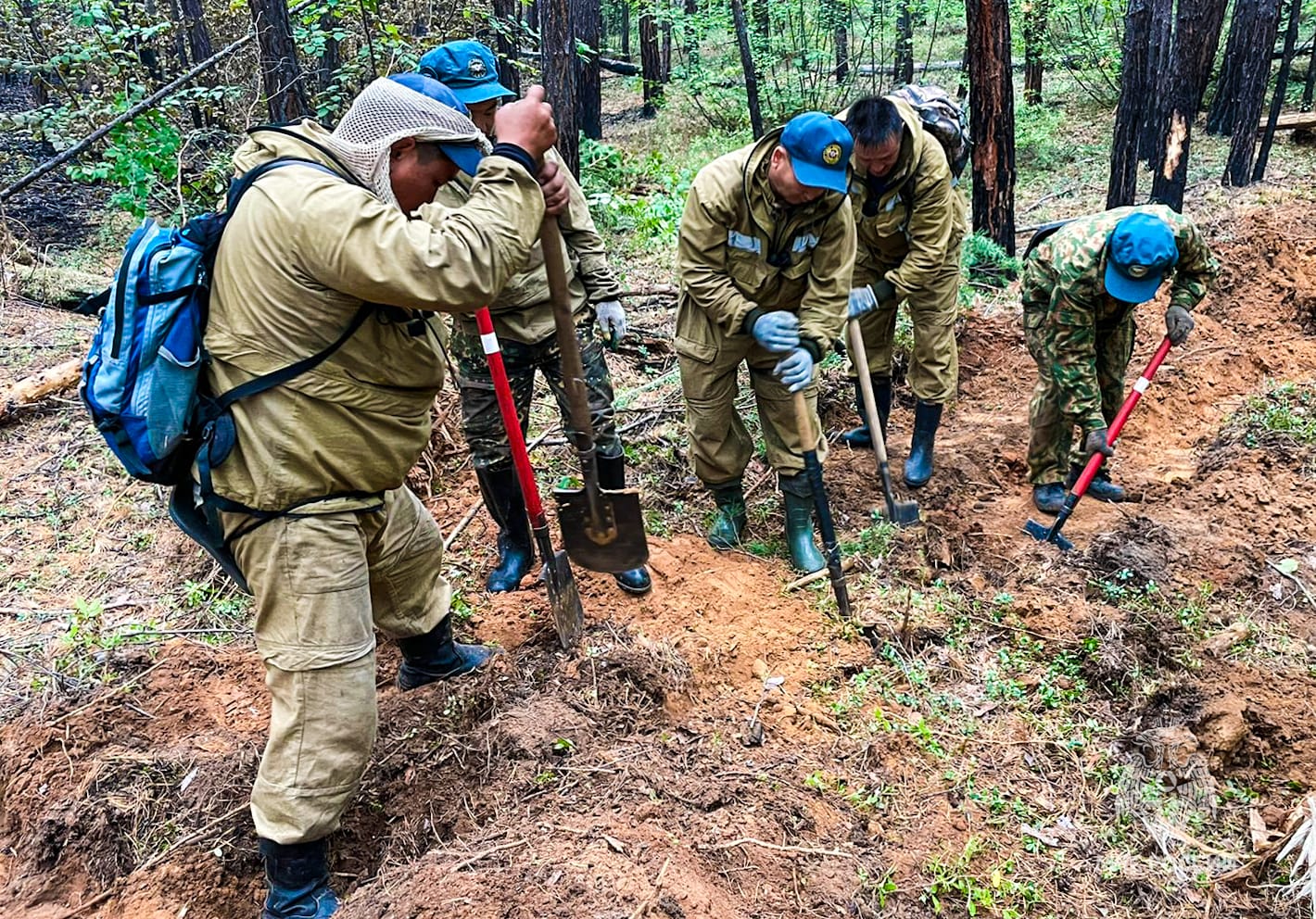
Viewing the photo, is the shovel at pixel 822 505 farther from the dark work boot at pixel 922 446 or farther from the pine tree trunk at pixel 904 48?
the pine tree trunk at pixel 904 48

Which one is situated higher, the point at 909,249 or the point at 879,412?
the point at 909,249

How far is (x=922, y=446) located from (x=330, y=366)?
13.1 ft

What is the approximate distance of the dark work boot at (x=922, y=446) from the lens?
17.7 ft

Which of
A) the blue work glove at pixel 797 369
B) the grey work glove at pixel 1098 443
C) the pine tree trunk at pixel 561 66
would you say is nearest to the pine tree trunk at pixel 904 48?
the pine tree trunk at pixel 561 66

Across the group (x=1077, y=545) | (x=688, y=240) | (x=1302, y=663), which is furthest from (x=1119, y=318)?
(x=688, y=240)

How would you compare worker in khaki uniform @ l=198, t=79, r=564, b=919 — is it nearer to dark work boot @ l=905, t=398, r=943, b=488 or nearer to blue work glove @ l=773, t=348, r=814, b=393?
blue work glove @ l=773, t=348, r=814, b=393

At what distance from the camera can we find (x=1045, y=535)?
477 centimetres

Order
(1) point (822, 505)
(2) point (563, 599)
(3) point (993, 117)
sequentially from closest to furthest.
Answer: (2) point (563, 599) < (1) point (822, 505) < (3) point (993, 117)

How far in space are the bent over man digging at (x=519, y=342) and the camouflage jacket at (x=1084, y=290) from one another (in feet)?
7.72

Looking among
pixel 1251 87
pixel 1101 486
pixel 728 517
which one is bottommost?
pixel 1101 486

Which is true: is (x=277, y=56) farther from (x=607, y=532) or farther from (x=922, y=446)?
(x=922, y=446)

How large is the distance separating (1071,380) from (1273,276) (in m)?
4.38

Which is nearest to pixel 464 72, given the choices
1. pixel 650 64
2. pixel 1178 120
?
A: pixel 1178 120

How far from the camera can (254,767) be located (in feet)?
9.91
